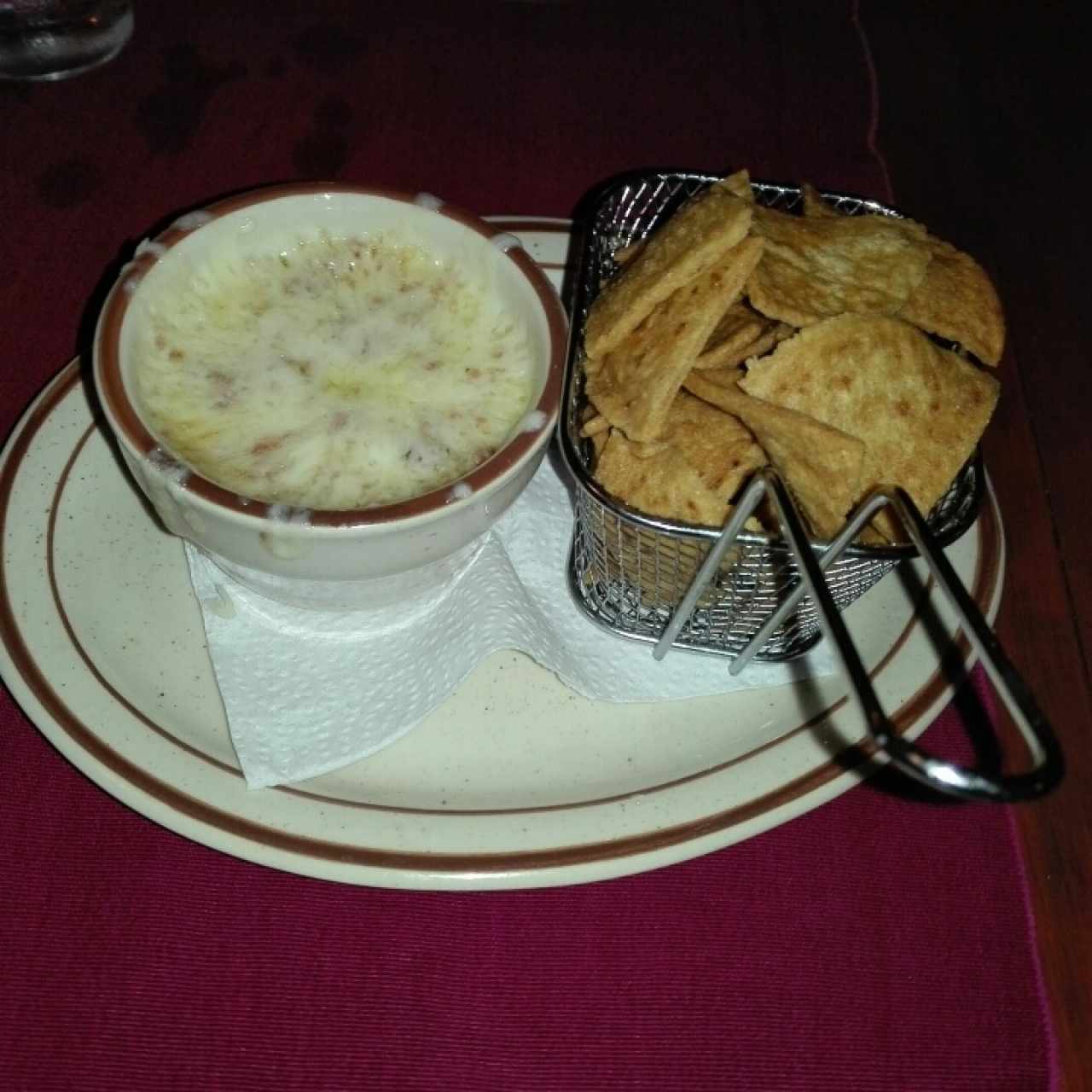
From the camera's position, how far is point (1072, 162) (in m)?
1.83

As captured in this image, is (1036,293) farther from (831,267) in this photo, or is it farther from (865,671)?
(865,671)

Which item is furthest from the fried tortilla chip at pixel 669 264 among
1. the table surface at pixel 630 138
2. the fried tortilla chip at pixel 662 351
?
the table surface at pixel 630 138

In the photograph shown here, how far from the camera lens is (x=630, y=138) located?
163 centimetres

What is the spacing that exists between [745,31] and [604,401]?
129 centimetres

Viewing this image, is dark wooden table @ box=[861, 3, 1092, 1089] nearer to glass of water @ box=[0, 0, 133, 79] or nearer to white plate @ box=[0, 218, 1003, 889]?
white plate @ box=[0, 218, 1003, 889]

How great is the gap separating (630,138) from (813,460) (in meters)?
0.99

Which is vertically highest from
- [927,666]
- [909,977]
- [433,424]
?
[433,424]

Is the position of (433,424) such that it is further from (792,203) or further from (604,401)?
(792,203)

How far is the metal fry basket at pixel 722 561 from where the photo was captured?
30.1 inches

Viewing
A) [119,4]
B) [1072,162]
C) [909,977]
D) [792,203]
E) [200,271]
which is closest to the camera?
[909,977]

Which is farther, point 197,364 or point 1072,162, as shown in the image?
point 1072,162

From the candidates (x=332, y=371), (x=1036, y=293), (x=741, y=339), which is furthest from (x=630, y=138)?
(x=332, y=371)

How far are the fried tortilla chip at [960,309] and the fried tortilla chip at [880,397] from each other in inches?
2.2

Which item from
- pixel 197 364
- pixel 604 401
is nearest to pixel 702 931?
pixel 604 401
